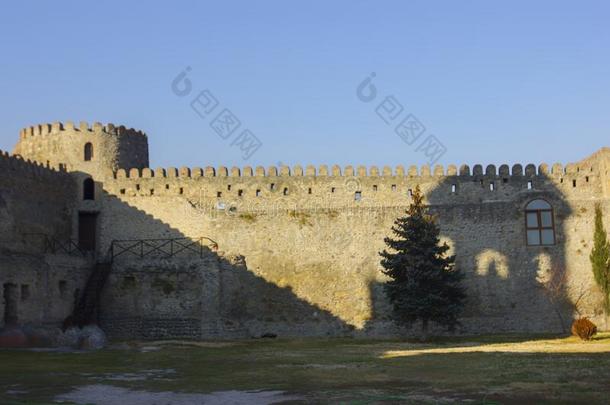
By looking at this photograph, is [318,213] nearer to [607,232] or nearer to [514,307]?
[514,307]

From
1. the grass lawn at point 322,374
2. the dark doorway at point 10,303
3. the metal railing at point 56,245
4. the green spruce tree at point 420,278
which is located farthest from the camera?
the metal railing at point 56,245

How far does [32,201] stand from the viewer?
29484mm

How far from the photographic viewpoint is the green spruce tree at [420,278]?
91.6 feet

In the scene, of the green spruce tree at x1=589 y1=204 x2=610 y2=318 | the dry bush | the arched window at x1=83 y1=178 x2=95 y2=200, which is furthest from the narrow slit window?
the green spruce tree at x1=589 y1=204 x2=610 y2=318

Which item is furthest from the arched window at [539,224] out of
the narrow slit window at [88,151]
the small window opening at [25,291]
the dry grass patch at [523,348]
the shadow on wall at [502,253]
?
the small window opening at [25,291]

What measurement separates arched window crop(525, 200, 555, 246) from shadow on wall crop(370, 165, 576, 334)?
138 mm

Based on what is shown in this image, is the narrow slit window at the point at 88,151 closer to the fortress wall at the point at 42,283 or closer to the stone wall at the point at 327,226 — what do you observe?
the stone wall at the point at 327,226

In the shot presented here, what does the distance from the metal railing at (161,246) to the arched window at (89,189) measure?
217 cm

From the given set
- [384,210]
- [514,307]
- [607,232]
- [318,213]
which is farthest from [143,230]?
[607,232]

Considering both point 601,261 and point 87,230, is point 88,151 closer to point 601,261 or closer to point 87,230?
point 87,230

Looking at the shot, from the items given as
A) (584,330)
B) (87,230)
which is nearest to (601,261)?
(584,330)

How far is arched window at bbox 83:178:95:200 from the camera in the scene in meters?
33.2

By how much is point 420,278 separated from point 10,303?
44.7ft

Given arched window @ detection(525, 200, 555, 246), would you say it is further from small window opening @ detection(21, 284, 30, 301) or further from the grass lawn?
small window opening @ detection(21, 284, 30, 301)
